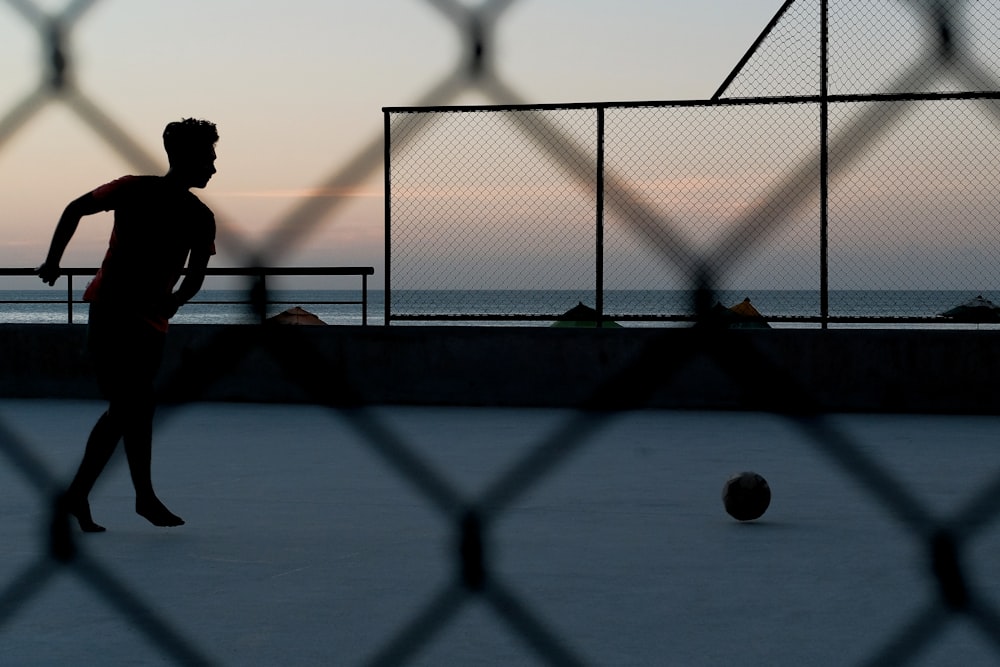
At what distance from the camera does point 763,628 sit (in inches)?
137

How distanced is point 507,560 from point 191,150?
1775mm

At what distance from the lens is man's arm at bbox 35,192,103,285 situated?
3.85 meters

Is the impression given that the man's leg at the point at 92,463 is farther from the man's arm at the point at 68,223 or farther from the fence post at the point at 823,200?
the fence post at the point at 823,200

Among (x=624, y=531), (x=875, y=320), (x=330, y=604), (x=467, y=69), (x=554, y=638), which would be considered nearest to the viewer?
(x=467, y=69)

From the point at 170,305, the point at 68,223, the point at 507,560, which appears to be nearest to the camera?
the point at 170,305

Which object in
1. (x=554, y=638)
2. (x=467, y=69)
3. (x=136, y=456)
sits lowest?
(x=554, y=638)

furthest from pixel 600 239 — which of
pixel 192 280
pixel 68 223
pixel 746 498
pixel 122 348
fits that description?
pixel 192 280

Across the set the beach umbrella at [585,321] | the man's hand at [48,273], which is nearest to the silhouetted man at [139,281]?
the man's hand at [48,273]

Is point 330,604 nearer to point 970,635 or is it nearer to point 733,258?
point 970,635

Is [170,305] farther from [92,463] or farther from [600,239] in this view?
[600,239]

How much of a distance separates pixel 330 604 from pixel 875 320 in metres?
7.26

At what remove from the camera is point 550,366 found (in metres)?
11.9

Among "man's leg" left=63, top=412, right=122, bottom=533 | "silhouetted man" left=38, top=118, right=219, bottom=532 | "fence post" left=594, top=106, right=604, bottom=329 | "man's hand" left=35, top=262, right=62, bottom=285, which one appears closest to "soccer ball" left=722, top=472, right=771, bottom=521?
"silhouetted man" left=38, top=118, right=219, bottom=532

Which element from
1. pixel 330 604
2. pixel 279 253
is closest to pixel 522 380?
pixel 330 604
